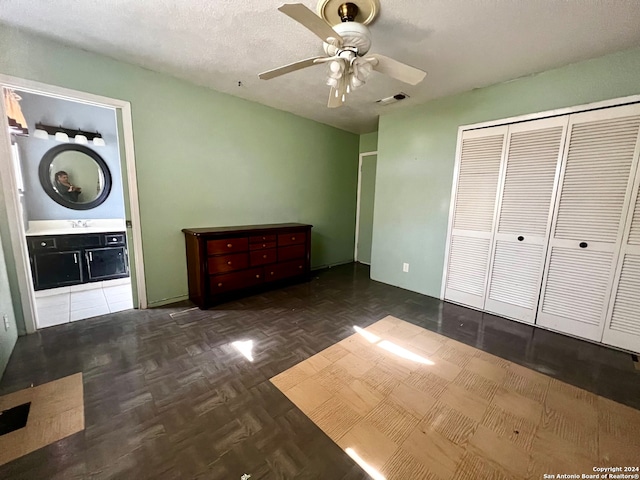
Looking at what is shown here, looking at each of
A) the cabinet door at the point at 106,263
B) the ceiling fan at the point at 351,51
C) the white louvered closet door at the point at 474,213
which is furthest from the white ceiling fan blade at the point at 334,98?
the cabinet door at the point at 106,263

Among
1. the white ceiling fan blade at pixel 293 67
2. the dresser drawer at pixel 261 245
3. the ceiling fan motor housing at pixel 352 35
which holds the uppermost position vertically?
the ceiling fan motor housing at pixel 352 35

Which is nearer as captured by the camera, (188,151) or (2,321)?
(2,321)

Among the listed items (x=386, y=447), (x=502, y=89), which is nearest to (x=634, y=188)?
(x=502, y=89)

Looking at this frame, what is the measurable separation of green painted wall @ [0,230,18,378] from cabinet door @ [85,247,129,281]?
1566mm

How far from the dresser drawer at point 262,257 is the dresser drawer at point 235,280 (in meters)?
0.09

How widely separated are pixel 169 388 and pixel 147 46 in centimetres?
269

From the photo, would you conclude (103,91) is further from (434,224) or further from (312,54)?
(434,224)

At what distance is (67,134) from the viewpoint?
136 inches

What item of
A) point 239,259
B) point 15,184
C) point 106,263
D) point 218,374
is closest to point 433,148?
point 239,259

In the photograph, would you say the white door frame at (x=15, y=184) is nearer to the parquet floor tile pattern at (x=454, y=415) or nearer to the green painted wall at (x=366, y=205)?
the parquet floor tile pattern at (x=454, y=415)

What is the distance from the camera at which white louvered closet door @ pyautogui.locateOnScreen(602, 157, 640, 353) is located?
208 cm

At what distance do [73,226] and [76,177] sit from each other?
706mm

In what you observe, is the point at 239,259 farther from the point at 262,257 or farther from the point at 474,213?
the point at 474,213

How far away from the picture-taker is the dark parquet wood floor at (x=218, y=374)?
119cm
